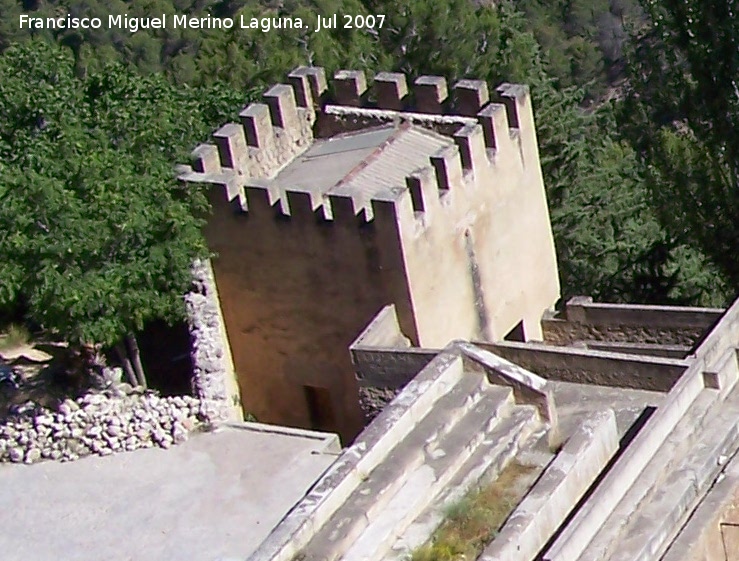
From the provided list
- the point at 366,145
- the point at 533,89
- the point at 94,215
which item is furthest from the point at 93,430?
the point at 533,89

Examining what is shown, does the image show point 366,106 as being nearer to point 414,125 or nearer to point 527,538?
point 414,125

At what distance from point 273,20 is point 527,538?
22.1 meters

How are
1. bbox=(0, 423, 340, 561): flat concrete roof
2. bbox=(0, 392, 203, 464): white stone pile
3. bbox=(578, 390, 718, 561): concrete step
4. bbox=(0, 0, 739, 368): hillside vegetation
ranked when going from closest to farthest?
bbox=(578, 390, 718, 561): concrete step < bbox=(0, 423, 340, 561): flat concrete roof < bbox=(0, 0, 739, 368): hillside vegetation < bbox=(0, 392, 203, 464): white stone pile

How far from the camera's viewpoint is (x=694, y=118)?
69.2 ft

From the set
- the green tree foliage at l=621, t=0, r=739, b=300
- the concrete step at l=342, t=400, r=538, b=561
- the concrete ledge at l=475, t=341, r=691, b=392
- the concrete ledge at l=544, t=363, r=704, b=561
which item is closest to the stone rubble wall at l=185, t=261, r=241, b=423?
the concrete ledge at l=475, t=341, r=691, b=392

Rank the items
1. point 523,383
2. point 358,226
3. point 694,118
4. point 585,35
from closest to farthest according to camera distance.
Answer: point 523,383 → point 358,226 → point 694,118 → point 585,35

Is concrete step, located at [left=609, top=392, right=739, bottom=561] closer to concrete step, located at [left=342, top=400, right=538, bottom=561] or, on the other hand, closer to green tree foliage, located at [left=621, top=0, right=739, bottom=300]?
concrete step, located at [left=342, top=400, right=538, bottom=561]

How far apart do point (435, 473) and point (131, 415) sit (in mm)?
5158

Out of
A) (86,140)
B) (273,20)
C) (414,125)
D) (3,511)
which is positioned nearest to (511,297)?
(414,125)

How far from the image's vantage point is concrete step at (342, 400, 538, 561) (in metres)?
11.9

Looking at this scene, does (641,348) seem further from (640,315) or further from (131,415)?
(131,415)

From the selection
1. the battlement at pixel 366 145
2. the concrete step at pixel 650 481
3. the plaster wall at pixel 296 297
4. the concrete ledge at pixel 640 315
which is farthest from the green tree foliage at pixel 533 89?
the concrete step at pixel 650 481

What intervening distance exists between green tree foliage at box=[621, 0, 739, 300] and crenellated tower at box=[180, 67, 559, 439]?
3.68 m

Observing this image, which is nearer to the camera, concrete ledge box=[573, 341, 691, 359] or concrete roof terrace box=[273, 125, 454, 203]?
concrete roof terrace box=[273, 125, 454, 203]
